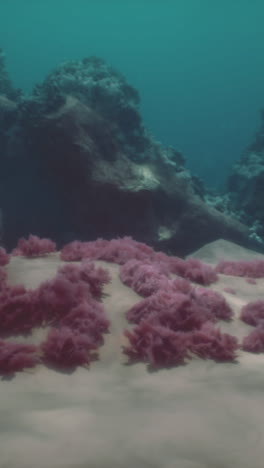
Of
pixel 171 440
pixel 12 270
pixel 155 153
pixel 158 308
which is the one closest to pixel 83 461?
pixel 171 440

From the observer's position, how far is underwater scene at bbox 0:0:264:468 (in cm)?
225

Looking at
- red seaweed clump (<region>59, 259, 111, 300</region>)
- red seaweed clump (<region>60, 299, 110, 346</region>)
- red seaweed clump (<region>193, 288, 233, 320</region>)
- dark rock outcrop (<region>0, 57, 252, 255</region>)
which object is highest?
dark rock outcrop (<region>0, 57, 252, 255</region>)

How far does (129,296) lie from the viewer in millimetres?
4828

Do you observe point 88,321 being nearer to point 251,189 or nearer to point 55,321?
point 55,321

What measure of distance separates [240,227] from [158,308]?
10552 millimetres

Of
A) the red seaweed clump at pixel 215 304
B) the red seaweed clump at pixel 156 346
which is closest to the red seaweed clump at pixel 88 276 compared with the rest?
the red seaweed clump at pixel 156 346

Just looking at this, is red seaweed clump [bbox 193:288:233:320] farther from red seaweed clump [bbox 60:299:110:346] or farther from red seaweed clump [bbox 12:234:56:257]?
red seaweed clump [bbox 12:234:56:257]

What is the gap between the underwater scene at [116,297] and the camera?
2252 mm

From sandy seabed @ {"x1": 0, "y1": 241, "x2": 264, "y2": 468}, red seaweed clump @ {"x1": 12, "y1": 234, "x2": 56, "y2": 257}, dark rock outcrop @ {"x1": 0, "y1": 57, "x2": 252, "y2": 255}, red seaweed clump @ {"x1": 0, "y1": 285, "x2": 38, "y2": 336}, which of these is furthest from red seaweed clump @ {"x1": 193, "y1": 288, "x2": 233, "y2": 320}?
dark rock outcrop @ {"x1": 0, "y1": 57, "x2": 252, "y2": 255}

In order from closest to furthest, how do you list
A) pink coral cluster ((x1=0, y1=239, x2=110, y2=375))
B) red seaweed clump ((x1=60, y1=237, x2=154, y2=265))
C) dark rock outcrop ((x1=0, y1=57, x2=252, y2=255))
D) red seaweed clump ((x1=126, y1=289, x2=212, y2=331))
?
pink coral cluster ((x1=0, y1=239, x2=110, y2=375)) → red seaweed clump ((x1=126, y1=289, x2=212, y2=331)) → red seaweed clump ((x1=60, y1=237, x2=154, y2=265)) → dark rock outcrop ((x1=0, y1=57, x2=252, y2=255))

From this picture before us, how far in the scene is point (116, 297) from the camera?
4773 mm

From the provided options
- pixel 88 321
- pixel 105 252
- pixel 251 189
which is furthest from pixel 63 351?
pixel 251 189

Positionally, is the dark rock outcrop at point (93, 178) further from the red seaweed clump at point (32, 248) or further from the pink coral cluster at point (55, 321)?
the pink coral cluster at point (55, 321)

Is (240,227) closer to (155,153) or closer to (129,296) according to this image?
(155,153)
